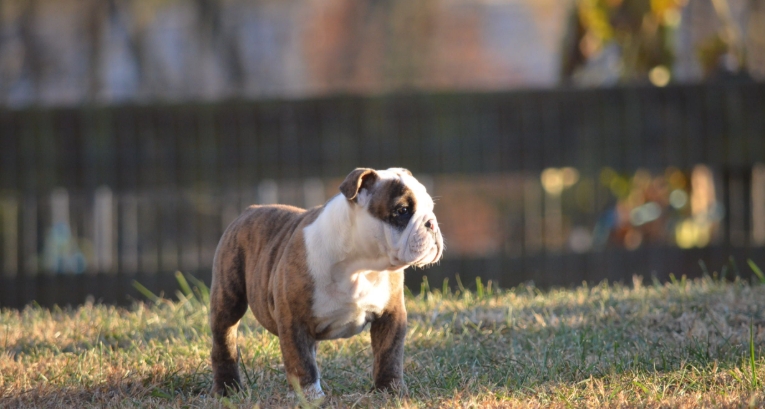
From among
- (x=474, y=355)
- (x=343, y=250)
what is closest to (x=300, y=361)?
(x=343, y=250)

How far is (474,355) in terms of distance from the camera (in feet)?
17.2

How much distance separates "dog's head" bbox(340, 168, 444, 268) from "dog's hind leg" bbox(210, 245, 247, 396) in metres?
0.95

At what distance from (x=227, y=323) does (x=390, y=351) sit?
3.16 ft

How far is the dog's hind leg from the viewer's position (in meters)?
4.84

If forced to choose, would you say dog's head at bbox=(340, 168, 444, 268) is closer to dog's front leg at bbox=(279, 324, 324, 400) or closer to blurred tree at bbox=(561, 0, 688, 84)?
dog's front leg at bbox=(279, 324, 324, 400)

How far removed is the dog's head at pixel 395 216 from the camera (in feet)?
13.6

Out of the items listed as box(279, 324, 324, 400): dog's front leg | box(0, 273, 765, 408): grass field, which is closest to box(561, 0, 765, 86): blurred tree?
box(0, 273, 765, 408): grass field

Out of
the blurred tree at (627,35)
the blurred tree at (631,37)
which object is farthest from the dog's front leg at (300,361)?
the blurred tree at (627,35)

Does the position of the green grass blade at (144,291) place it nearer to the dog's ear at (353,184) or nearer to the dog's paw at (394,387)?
the dog's paw at (394,387)

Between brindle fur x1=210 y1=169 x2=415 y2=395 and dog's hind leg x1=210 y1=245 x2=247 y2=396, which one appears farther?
dog's hind leg x1=210 y1=245 x2=247 y2=396

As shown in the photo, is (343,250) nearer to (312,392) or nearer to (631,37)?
(312,392)

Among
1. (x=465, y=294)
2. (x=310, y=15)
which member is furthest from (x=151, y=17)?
(x=465, y=294)

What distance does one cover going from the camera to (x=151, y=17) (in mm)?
23188

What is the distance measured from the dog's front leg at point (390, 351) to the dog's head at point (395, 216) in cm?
36
